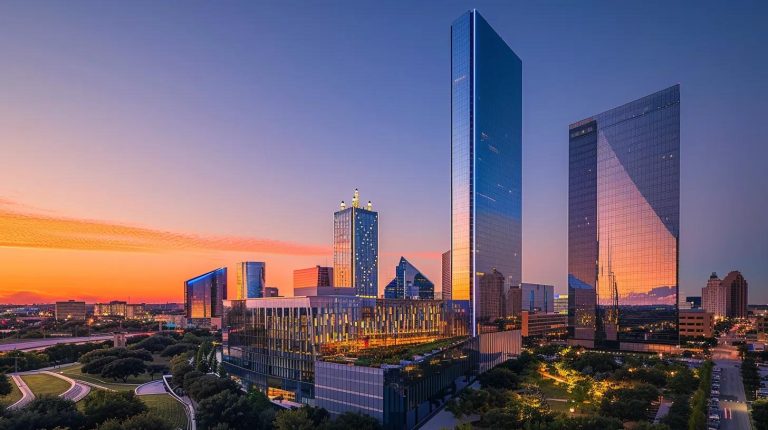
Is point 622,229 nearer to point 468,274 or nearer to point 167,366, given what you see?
point 468,274

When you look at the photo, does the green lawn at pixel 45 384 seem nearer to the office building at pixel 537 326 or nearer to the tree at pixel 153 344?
the tree at pixel 153 344

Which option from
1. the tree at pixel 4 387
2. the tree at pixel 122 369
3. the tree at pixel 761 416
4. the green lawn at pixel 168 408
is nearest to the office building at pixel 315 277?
the tree at pixel 122 369

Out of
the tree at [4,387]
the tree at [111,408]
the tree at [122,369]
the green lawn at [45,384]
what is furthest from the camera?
the tree at [122,369]

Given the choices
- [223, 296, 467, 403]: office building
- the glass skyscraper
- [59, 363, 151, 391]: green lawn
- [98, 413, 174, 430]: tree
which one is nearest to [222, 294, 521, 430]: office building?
[223, 296, 467, 403]: office building

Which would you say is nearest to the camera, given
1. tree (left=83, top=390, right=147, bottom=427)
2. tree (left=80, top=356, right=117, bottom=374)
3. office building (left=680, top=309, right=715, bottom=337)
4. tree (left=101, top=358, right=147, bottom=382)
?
tree (left=83, top=390, right=147, bottom=427)

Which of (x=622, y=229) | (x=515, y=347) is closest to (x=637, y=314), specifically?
(x=622, y=229)

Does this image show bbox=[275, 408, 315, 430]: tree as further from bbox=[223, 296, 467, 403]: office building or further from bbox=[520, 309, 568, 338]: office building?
bbox=[520, 309, 568, 338]: office building

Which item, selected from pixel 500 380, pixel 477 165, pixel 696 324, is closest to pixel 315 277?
pixel 477 165
